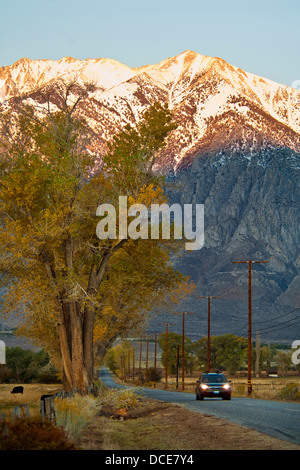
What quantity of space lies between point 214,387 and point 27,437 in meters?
27.4

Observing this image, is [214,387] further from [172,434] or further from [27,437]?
[27,437]

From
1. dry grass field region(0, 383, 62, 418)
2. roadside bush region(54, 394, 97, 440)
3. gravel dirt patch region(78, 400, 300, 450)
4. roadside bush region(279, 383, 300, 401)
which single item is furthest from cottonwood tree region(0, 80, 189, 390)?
roadside bush region(279, 383, 300, 401)

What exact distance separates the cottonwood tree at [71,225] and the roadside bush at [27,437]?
603 inches

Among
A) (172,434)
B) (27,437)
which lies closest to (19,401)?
(172,434)

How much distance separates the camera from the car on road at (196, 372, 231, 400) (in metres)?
39.5

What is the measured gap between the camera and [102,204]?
107ft

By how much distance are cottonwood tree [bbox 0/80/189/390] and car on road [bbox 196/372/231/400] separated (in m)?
6.24

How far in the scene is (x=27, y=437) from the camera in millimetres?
13172

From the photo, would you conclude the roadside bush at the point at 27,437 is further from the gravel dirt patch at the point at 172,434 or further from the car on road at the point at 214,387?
the car on road at the point at 214,387

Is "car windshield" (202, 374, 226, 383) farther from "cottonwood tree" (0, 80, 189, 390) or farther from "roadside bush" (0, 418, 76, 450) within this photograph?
"roadside bush" (0, 418, 76, 450)

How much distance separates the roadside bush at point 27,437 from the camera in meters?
12.7
